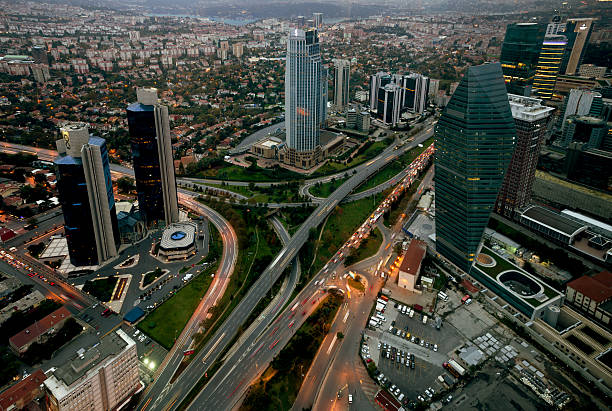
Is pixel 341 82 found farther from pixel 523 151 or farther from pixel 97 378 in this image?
pixel 97 378

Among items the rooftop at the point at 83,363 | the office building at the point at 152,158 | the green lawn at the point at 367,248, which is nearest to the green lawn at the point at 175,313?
the rooftop at the point at 83,363

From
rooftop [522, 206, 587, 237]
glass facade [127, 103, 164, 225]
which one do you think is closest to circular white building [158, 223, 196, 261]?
glass facade [127, 103, 164, 225]

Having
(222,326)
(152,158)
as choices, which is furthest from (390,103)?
(222,326)

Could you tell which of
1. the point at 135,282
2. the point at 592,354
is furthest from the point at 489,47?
the point at 135,282

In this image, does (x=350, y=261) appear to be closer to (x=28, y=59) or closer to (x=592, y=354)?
(x=592, y=354)

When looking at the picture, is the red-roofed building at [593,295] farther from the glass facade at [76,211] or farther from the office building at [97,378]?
the glass facade at [76,211]
